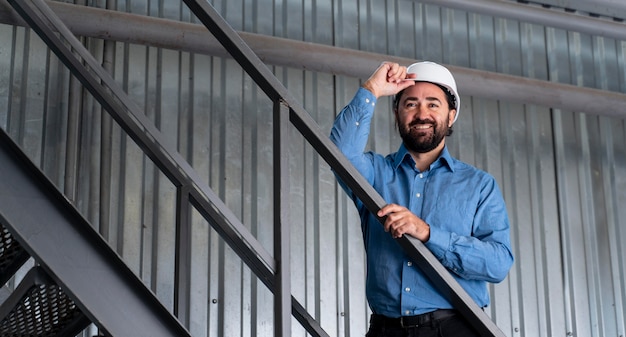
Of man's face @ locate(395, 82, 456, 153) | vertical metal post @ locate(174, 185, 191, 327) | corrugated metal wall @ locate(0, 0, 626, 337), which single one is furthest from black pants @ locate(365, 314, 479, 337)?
corrugated metal wall @ locate(0, 0, 626, 337)

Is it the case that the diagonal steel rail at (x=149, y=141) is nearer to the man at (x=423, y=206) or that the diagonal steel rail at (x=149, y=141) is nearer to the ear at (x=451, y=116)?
the man at (x=423, y=206)

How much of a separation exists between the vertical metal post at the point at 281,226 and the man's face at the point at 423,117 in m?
1.18

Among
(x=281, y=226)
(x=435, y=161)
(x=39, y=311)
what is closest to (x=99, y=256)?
(x=39, y=311)

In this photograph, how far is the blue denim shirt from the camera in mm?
4660

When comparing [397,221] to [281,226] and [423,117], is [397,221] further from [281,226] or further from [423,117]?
[423,117]

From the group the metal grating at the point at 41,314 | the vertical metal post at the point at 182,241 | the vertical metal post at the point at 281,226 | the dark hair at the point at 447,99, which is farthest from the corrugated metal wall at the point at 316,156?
the vertical metal post at the point at 281,226

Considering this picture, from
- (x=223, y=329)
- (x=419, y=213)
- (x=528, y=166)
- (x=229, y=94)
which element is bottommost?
(x=223, y=329)

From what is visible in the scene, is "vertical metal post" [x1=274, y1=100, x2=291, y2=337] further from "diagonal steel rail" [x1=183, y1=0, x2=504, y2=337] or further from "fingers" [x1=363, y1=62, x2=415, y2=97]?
"fingers" [x1=363, y1=62, x2=415, y2=97]

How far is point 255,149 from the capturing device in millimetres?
8977

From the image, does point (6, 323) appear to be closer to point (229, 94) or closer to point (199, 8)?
point (199, 8)

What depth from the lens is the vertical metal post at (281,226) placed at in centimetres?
393

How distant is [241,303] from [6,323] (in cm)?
450

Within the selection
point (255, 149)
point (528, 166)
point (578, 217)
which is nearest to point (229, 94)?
point (255, 149)

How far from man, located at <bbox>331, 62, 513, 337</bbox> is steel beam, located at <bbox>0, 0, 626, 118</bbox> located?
3341 mm
